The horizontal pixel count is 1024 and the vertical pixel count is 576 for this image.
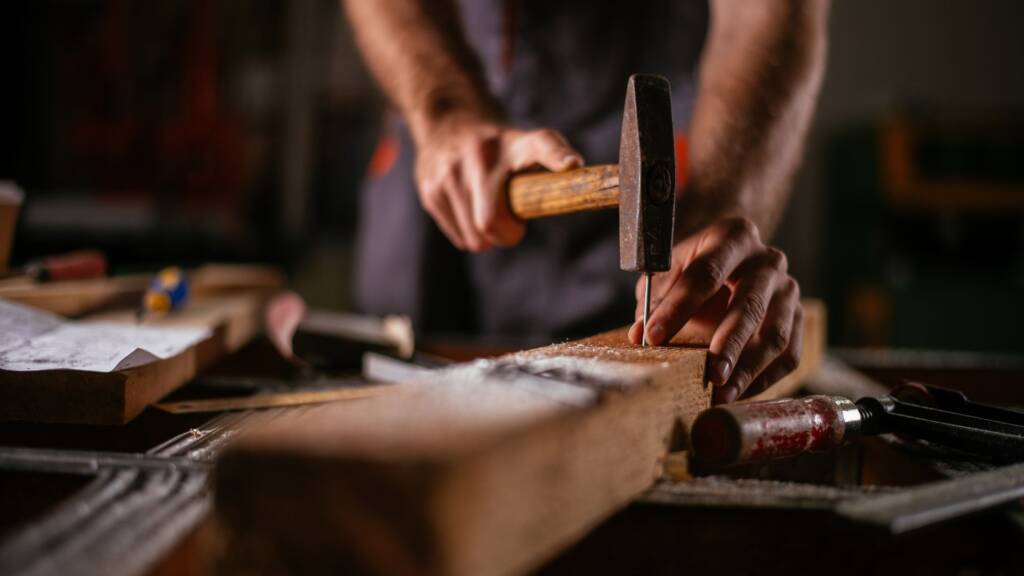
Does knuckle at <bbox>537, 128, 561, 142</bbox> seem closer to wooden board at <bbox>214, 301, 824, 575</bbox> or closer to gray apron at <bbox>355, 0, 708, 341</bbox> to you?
wooden board at <bbox>214, 301, 824, 575</bbox>

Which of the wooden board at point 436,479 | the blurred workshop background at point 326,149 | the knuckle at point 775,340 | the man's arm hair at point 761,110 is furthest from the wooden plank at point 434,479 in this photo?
the blurred workshop background at point 326,149

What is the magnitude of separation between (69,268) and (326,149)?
3.00 meters

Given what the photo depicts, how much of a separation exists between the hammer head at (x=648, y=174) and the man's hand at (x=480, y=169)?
21 centimetres

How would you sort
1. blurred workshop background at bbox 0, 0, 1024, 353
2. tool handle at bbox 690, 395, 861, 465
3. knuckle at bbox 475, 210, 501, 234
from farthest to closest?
1. blurred workshop background at bbox 0, 0, 1024, 353
2. knuckle at bbox 475, 210, 501, 234
3. tool handle at bbox 690, 395, 861, 465

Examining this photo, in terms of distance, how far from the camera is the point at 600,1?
1727 mm

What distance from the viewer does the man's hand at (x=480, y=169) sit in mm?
1073

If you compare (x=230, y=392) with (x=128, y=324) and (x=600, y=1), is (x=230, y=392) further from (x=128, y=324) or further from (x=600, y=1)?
(x=600, y=1)

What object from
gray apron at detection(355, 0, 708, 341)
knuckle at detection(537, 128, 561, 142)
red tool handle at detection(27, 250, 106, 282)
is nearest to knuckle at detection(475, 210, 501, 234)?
knuckle at detection(537, 128, 561, 142)

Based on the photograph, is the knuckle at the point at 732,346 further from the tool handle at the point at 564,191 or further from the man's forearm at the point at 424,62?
the man's forearm at the point at 424,62

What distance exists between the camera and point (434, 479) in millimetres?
413

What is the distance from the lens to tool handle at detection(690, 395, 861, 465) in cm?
63

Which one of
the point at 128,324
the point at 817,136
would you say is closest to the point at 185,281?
the point at 128,324

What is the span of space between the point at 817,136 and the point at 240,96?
365cm

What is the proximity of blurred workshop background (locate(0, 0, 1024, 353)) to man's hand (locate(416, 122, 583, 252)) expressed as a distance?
8.83 ft
